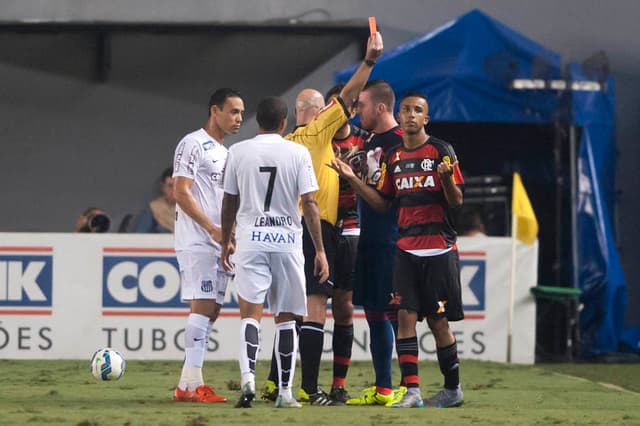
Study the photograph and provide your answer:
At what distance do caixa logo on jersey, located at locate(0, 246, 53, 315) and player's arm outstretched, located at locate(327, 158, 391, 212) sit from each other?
5326 mm

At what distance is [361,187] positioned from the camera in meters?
9.14

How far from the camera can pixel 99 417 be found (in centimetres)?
805

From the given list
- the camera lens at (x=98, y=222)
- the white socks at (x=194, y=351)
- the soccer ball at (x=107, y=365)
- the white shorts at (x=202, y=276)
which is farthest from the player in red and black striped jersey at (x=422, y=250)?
the camera lens at (x=98, y=222)

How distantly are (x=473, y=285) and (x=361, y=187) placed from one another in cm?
517

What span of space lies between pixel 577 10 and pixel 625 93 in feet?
4.25

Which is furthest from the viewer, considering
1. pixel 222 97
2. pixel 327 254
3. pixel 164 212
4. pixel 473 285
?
pixel 164 212

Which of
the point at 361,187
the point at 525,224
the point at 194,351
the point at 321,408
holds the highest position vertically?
the point at 361,187

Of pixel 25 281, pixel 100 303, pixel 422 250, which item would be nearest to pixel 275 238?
pixel 422 250

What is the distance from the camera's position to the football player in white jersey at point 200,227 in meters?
9.45

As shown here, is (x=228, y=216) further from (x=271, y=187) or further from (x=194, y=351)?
(x=194, y=351)

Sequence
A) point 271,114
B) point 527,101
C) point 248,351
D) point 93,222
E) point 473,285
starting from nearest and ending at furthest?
1. point 248,351
2. point 271,114
3. point 473,285
4. point 93,222
5. point 527,101

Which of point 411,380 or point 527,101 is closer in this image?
point 411,380

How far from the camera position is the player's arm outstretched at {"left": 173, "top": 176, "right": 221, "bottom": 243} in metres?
9.38

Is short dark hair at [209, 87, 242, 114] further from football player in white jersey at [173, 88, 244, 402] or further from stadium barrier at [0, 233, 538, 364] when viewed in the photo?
stadium barrier at [0, 233, 538, 364]
